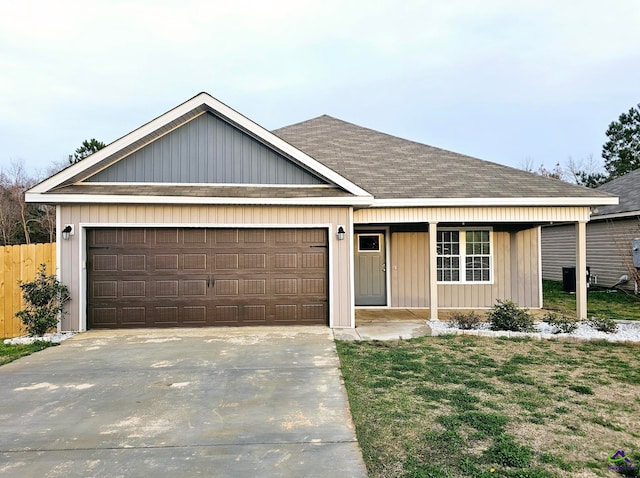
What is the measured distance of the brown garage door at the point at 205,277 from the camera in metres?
8.44

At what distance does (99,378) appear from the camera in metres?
5.36

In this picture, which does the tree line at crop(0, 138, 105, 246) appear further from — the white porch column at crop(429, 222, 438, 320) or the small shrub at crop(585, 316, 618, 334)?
the small shrub at crop(585, 316, 618, 334)

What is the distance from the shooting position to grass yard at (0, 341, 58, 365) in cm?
646

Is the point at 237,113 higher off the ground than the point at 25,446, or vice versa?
Result: the point at 237,113

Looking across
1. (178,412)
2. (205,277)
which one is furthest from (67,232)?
(178,412)

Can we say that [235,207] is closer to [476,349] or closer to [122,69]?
[476,349]

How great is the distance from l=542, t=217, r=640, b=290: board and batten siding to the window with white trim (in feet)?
16.0

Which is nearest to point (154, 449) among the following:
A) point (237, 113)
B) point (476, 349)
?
point (476, 349)

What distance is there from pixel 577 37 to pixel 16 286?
1952 cm

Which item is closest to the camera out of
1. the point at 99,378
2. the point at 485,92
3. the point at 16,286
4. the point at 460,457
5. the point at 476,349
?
the point at 460,457

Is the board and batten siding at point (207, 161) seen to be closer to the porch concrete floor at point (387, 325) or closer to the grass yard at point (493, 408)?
the porch concrete floor at point (387, 325)

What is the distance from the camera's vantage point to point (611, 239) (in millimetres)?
15094

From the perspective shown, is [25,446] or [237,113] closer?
[25,446]

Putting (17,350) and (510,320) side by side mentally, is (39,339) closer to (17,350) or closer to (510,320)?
(17,350)
